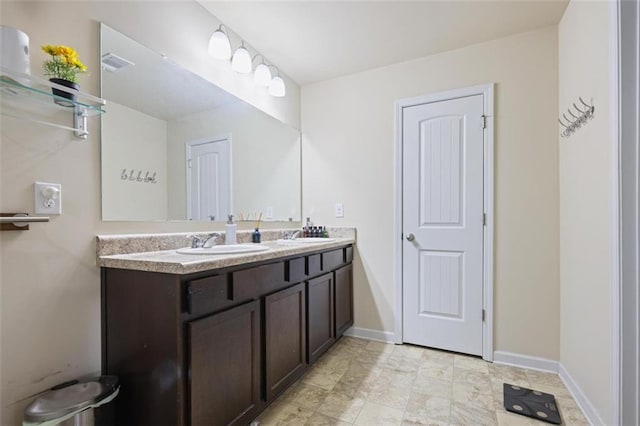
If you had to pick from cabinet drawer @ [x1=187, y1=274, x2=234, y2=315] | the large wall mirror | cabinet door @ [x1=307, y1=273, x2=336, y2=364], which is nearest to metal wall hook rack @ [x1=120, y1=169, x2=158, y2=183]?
the large wall mirror

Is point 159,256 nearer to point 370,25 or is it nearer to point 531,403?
point 370,25

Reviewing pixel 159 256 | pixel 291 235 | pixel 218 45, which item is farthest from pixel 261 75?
pixel 159 256

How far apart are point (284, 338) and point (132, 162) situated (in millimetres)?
1211

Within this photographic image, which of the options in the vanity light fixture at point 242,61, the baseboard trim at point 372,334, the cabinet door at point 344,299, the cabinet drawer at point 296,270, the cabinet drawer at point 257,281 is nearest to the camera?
the cabinet drawer at point 257,281

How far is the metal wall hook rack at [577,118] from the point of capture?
157 centimetres

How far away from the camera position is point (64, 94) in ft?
3.76

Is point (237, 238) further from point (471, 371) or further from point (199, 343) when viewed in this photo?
point (471, 371)

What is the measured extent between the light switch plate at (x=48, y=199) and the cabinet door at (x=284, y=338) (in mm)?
954

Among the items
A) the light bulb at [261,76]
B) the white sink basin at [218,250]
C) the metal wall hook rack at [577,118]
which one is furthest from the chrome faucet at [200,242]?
the metal wall hook rack at [577,118]

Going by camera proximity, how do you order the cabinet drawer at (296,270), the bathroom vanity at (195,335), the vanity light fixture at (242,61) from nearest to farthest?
the bathroom vanity at (195,335)
the cabinet drawer at (296,270)
the vanity light fixture at (242,61)

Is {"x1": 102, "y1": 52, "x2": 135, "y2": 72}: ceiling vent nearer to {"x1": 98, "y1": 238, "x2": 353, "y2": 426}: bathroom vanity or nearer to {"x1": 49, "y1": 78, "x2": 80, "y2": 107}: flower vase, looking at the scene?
{"x1": 49, "y1": 78, "x2": 80, "y2": 107}: flower vase

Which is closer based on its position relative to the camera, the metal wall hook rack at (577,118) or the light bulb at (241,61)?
the metal wall hook rack at (577,118)

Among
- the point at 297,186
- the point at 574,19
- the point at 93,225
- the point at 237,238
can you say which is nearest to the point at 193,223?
the point at 237,238

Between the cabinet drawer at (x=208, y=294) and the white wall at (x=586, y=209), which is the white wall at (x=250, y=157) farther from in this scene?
the white wall at (x=586, y=209)
